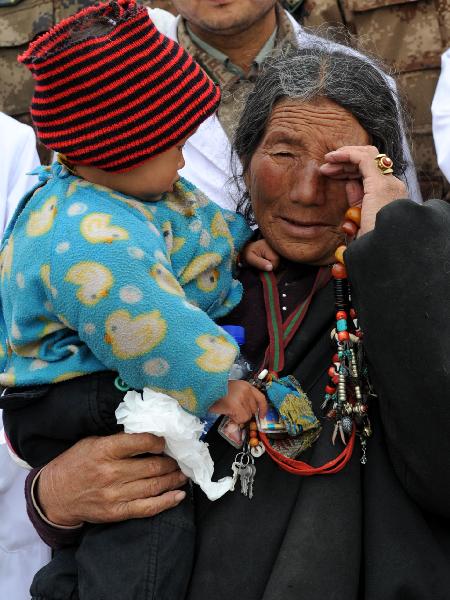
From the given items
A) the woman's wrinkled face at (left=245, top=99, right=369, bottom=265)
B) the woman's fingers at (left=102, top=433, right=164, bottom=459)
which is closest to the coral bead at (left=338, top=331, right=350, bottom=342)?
the woman's wrinkled face at (left=245, top=99, right=369, bottom=265)

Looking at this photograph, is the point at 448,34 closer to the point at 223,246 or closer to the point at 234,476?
the point at 223,246

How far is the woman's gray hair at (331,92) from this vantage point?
249 cm

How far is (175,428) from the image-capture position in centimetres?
198

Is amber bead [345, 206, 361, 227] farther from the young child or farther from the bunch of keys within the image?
the bunch of keys

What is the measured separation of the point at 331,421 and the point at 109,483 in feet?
1.91

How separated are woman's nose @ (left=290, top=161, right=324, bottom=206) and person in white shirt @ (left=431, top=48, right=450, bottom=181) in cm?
148

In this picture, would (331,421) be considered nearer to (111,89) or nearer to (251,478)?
(251,478)

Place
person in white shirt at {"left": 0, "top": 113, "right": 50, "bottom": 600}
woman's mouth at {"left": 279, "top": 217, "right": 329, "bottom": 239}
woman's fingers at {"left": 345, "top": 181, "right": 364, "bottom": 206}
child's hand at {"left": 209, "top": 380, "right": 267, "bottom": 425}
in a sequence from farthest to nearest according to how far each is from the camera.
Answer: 1. person in white shirt at {"left": 0, "top": 113, "right": 50, "bottom": 600}
2. woman's mouth at {"left": 279, "top": 217, "right": 329, "bottom": 239}
3. woman's fingers at {"left": 345, "top": 181, "right": 364, "bottom": 206}
4. child's hand at {"left": 209, "top": 380, "right": 267, "bottom": 425}

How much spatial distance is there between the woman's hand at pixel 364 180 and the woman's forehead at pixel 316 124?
128 mm

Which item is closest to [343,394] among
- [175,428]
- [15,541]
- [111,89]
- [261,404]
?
[261,404]

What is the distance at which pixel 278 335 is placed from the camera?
2.33 metres

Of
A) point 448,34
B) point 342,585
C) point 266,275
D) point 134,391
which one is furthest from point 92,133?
point 448,34

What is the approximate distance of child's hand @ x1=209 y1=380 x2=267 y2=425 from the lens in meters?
2.03

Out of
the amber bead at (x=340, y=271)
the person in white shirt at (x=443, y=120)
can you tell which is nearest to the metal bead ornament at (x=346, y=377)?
the amber bead at (x=340, y=271)
